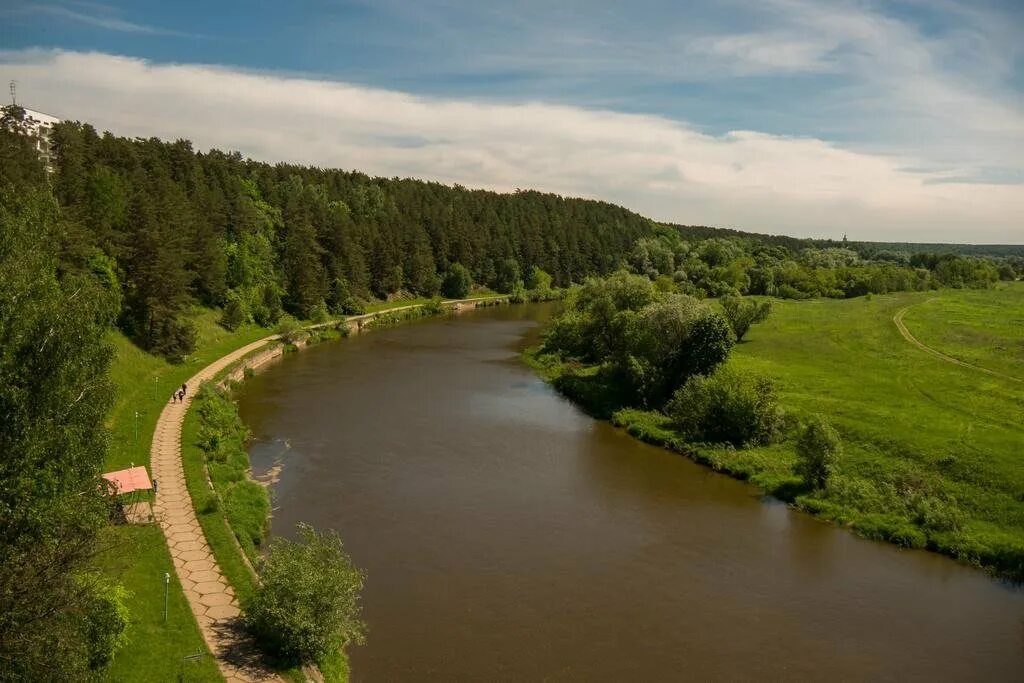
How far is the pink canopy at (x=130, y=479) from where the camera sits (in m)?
24.8

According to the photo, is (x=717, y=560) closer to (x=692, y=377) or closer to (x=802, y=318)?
(x=692, y=377)

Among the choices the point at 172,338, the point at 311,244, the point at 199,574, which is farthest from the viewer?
the point at 311,244

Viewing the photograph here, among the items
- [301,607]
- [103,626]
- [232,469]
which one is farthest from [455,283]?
[103,626]

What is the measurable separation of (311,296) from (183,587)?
56975 mm

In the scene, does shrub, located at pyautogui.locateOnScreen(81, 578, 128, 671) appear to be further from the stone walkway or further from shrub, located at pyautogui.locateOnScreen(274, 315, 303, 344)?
shrub, located at pyautogui.locateOnScreen(274, 315, 303, 344)

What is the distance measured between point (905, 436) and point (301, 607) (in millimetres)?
32394

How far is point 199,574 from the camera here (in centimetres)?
2152

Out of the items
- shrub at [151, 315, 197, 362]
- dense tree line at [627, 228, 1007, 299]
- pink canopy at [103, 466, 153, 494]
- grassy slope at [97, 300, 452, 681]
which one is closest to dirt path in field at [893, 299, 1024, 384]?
dense tree line at [627, 228, 1007, 299]

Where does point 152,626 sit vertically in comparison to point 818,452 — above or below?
below

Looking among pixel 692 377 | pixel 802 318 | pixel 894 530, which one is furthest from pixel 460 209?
pixel 894 530

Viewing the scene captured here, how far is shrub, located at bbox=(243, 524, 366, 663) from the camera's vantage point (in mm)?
18172

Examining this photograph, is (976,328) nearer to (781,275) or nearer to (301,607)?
(781,275)

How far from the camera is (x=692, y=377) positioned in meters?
43.2

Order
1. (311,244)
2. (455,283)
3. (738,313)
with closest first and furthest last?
(738,313) → (311,244) → (455,283)
